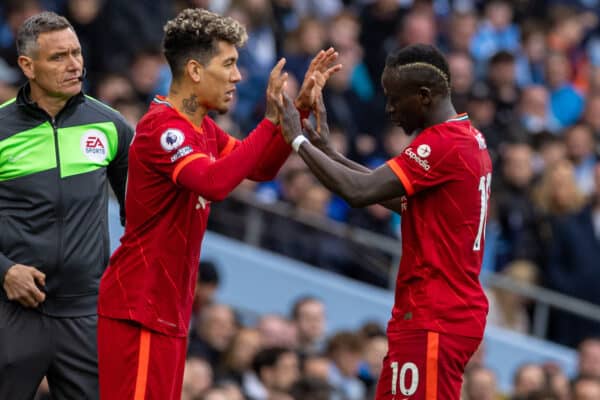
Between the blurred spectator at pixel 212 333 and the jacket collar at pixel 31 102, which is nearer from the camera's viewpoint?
the jacket collar at pixel 31 102

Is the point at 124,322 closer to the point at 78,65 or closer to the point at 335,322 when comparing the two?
the point at 78,65

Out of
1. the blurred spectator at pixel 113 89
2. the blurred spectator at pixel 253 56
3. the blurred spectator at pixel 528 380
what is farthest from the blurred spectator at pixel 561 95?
the blurred spectator at pixel 113 89

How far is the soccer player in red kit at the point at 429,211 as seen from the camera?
6762 millimetres

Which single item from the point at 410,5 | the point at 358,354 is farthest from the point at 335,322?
the point at 410,5

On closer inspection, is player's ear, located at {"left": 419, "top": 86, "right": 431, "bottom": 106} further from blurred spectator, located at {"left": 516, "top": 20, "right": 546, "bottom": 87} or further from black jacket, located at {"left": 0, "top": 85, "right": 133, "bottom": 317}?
blurred spectator, located at {"left": 516, "top": 20, "right": 546, "bottom": 87}

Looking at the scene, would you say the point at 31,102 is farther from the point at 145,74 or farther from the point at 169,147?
the point at 145,74

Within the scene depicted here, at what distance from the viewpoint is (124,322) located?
273 inches

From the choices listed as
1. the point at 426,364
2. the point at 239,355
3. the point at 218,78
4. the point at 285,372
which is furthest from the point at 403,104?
the point at 239,355

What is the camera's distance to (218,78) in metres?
6.93

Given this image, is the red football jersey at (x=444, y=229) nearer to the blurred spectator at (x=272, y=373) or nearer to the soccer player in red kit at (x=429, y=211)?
the soccer player in red kit at (x=429, y=211)

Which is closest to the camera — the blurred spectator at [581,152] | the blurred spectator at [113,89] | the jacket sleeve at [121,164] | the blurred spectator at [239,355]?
the jacket sleeve at [121,164]

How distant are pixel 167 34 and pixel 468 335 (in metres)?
1.98

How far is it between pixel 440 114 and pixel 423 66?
24 centimetres

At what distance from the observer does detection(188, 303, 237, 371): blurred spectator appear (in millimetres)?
10812
